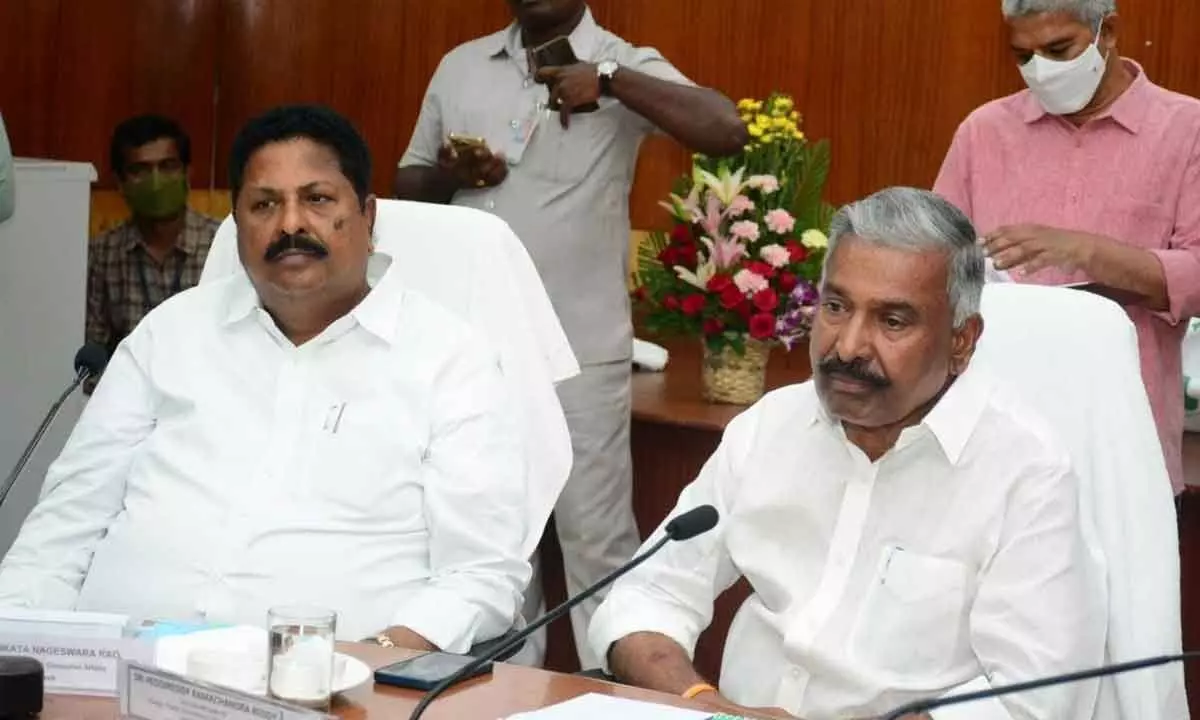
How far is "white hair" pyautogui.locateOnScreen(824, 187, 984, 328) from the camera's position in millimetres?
2246

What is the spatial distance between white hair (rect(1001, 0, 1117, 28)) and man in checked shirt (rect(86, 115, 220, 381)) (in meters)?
2.83

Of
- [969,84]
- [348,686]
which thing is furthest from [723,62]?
[348,686]

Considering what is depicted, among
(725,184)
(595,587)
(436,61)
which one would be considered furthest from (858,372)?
(436,61)

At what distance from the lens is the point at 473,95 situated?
13.4ft

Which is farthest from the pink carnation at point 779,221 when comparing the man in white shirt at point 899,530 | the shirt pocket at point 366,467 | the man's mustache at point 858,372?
the man's mustache at point 858,372

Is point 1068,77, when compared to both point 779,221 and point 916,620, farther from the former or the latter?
point 916,620

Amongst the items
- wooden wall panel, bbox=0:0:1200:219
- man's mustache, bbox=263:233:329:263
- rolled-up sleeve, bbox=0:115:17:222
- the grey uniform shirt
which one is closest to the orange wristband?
man's mustache, bbox=263:233:329:263

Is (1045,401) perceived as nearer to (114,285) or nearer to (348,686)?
(348,686)

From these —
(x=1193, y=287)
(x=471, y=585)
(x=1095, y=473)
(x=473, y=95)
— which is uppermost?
(x=473, y=95)

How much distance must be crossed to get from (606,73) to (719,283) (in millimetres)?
571

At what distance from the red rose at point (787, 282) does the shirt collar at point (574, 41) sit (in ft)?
2.17

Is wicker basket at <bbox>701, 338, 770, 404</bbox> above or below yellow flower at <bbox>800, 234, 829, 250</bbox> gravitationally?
below

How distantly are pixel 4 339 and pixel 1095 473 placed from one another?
9.92 ft

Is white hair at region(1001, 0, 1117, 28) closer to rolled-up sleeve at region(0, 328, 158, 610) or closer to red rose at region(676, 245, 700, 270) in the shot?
red rose at region(676, 245, 700, 270)
